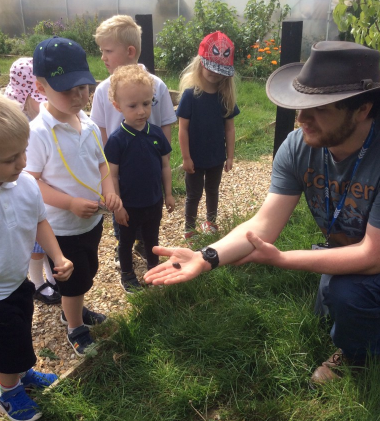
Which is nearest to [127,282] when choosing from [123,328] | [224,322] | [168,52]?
[123,328]

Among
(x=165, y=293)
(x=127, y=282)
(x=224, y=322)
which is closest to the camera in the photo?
(x=224, y=322)

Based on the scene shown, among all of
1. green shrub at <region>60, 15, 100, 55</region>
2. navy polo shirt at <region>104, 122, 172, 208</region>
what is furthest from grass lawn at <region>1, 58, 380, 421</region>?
green shrub at <region>60, 15, 100, 55</region>

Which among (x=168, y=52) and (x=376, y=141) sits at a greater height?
(x=376, y=141)

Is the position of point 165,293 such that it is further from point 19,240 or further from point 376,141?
point 376,141

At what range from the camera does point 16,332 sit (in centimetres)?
201

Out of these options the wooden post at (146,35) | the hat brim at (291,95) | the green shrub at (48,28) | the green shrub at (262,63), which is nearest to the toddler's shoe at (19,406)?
the hat brim at (291,95)

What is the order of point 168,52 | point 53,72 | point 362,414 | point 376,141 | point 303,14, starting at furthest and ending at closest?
1. point 303,14
2. point 168,52
3. point 53,72
4. point 376,141
5. point 362,414

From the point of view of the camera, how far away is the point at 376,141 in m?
2.07

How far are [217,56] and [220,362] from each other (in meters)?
2.24

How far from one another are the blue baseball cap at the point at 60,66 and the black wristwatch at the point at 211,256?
1.05 metres

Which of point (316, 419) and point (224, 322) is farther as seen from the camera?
point (224, 322)

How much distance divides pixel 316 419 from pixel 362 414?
191mm

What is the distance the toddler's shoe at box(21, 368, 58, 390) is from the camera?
2.25m

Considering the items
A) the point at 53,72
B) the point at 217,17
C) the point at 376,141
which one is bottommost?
the point at 217,17
